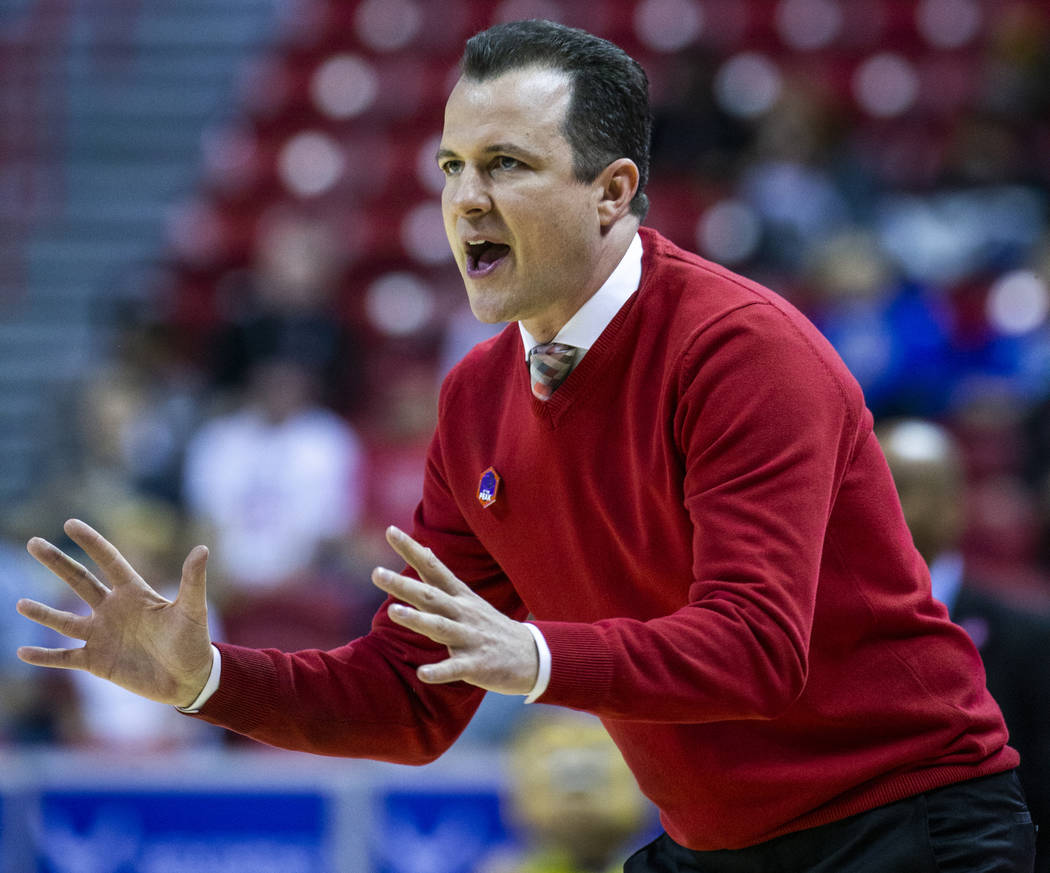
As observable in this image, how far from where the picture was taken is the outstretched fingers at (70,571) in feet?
7.46

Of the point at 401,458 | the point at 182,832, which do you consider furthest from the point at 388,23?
the point at 182,832

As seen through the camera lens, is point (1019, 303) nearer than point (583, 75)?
No

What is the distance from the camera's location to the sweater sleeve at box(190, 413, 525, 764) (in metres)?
2.37

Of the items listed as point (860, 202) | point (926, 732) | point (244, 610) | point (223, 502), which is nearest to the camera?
point (926, 732)

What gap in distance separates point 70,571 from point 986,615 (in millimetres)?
2426

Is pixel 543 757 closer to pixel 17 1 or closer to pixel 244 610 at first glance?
pixel 244 610

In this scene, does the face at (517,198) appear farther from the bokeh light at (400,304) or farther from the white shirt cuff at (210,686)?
the bokeh light at (400,304)

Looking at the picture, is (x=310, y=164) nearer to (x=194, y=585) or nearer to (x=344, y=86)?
(x=344, y=86)

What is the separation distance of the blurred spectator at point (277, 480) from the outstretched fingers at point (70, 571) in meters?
4.45

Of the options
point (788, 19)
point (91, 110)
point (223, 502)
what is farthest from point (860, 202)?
point (91, 110)

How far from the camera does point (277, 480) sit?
23.0ft

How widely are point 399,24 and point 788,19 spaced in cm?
255

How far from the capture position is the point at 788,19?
9578mm

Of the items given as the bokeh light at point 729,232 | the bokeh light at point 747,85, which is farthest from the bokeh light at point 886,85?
the bokeh light at point 729,232
